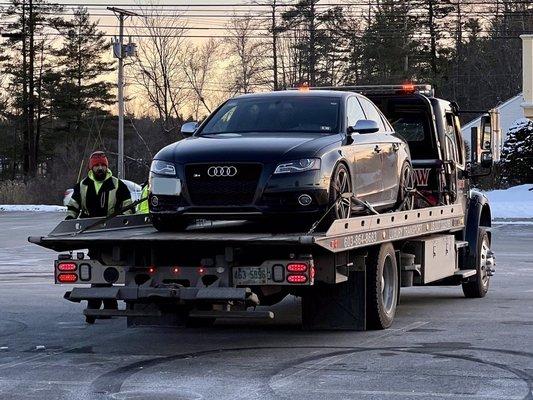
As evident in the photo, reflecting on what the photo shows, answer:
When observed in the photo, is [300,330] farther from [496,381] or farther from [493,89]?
[493,89]

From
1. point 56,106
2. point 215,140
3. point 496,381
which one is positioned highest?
point 56,106

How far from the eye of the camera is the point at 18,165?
8094 cm

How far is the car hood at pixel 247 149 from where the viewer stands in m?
10.7

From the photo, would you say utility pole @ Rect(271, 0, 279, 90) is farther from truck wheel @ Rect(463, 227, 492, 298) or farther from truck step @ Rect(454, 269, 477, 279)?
truck step @ Rect(454, 269, 477, 279)

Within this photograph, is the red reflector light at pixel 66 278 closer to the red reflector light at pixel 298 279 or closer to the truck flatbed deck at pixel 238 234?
the truck flatbed deck at pixel 238 234

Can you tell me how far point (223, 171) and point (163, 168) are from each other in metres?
0.65

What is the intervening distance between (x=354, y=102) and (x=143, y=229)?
2.69 m

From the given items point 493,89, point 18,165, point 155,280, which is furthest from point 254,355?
point 18,165

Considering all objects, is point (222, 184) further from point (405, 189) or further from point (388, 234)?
point (405, 189)

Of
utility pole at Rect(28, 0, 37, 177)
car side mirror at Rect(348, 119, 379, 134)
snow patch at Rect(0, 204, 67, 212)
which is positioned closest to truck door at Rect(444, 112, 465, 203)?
car side mirror at Rect(348, 119, 379, 134)

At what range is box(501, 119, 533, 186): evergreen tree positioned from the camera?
47938 mm

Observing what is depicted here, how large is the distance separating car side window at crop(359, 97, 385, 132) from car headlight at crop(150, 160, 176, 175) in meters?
2.79

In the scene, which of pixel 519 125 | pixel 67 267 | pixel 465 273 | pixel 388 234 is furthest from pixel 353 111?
pixel 519 125

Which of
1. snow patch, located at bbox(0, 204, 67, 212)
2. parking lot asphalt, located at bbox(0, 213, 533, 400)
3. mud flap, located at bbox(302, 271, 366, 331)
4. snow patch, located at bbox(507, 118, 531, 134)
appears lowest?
parking lot asphalt, located at bbox(0, 213, 533, 400)
